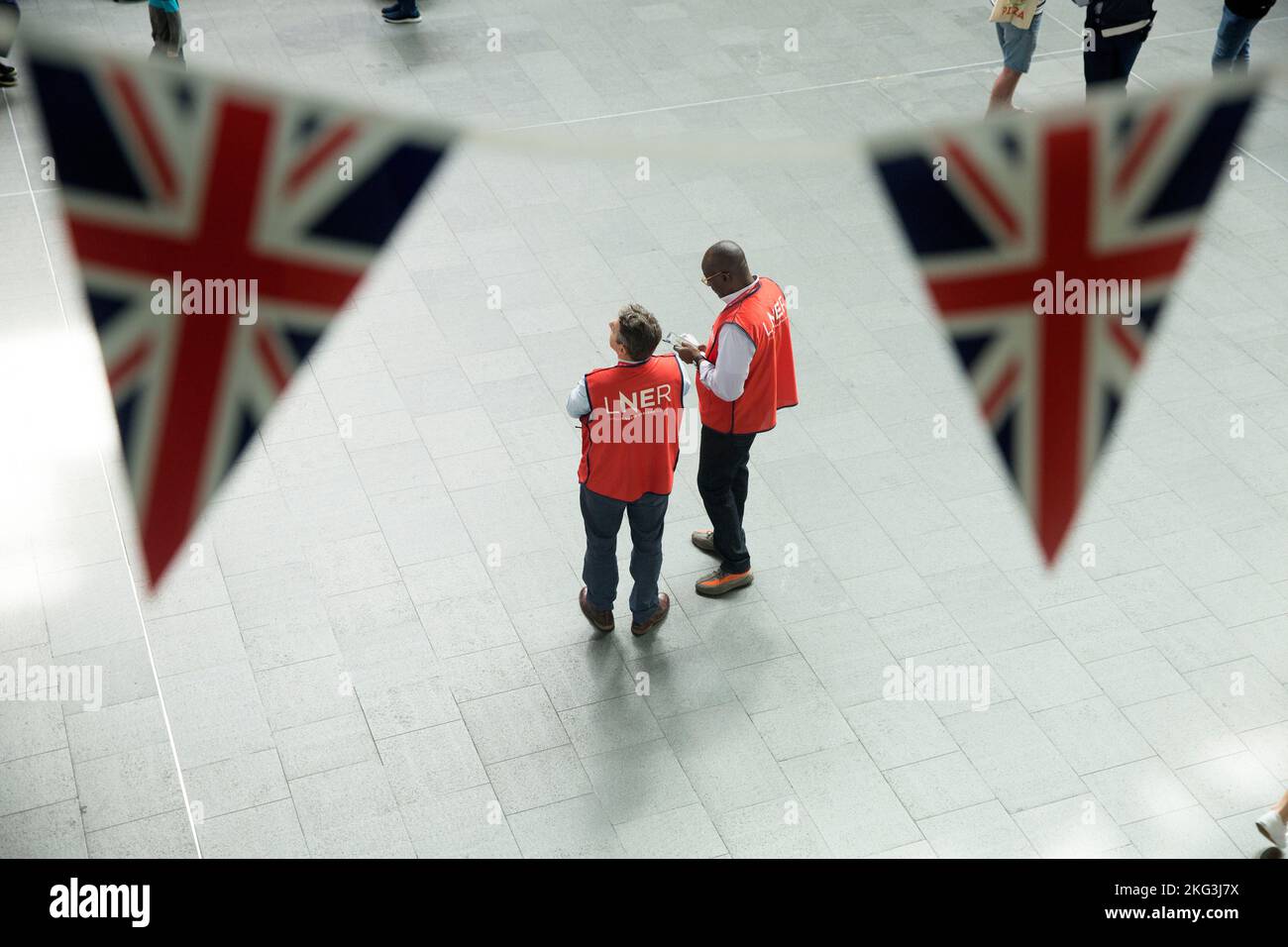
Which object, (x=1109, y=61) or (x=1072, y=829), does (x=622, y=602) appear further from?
(x=1109, y=61)

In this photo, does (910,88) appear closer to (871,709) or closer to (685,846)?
(871,709)

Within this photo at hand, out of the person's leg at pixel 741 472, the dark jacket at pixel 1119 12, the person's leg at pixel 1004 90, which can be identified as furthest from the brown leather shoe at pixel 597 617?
the person's leg at pixel 1004 90

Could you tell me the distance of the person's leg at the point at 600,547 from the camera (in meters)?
5.43

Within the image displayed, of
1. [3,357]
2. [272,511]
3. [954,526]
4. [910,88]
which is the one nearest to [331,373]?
[272,511]

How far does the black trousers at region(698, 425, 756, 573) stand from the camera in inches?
224

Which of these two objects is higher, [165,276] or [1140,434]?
[165,276]

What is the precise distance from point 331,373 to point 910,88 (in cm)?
535

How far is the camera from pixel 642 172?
9.09m

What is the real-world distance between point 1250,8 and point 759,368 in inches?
240

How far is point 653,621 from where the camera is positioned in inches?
231

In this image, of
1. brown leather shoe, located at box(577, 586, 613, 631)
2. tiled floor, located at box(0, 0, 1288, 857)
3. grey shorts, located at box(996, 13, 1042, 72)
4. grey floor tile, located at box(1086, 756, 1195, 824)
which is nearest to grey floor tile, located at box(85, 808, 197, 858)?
tiled floor, located at box(0, 0, 1288, 857)

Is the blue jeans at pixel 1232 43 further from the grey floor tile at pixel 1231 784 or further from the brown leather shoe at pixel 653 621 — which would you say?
the brown leather shoe at pixel 653 621

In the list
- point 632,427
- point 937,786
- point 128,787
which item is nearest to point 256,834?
point 128,787

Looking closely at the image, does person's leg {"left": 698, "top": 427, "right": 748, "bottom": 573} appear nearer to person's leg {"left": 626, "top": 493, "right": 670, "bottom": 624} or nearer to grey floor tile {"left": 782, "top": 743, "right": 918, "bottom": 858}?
person's leg {"left": 626, "top": 493, "right": 670, "bottom": 624}
